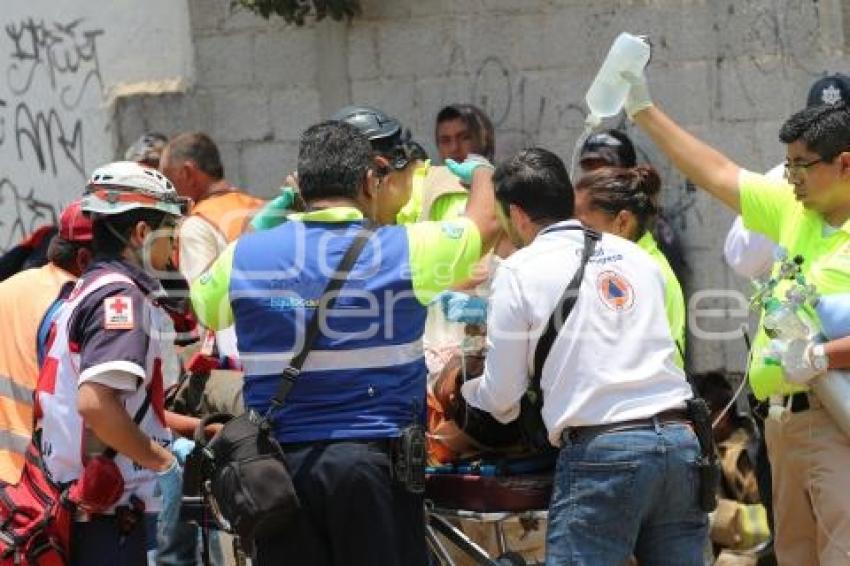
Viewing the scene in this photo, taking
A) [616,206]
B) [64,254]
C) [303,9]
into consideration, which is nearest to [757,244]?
[616,206]

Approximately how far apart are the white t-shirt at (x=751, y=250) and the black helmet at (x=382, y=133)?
1207 mm

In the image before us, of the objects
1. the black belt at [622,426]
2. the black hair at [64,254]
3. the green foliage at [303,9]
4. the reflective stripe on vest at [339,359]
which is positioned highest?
the green foliage at [303,9]

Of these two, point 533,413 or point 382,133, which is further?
point 382,133

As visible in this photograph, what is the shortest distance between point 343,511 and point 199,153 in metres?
3.66

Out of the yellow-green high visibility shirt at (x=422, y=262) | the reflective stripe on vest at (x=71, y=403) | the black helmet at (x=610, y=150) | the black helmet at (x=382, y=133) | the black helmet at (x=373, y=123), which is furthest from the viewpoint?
the black helmet at (x=610, y=150)

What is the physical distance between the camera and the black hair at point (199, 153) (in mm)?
8266

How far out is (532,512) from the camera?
527cm

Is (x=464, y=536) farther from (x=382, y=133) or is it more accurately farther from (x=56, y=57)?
(x=56, y=57)

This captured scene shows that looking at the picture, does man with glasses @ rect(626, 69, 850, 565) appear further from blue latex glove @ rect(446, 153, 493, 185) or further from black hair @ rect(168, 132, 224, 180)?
black hair @ rect(168, 132, 224, 180)

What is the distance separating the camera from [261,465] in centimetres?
492

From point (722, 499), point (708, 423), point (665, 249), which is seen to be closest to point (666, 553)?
point (708, 423)

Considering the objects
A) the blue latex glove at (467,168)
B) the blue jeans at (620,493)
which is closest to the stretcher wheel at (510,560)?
the blue jeans at (620,493)

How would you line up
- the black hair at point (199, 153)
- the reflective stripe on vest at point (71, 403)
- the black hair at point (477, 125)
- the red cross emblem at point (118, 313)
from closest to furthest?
the red cross emblem at point (118, 313), the reflective stripe on vest at point (71, 403), the black hair at point (477, 125), the black hair at point (199, 153)

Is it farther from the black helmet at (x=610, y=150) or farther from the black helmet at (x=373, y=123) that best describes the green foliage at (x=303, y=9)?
the black helmet at (x=373, y=123)
